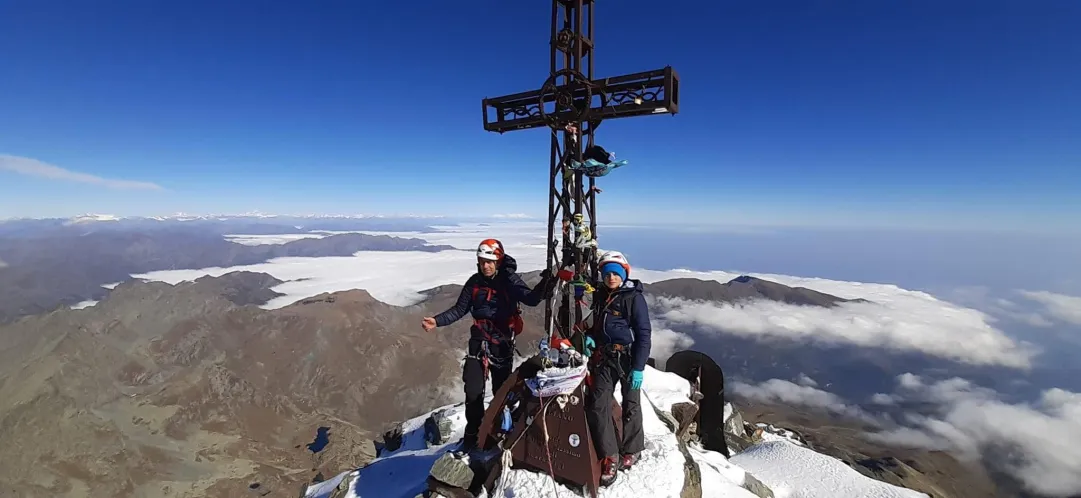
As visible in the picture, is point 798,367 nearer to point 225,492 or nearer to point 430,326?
point 225,492

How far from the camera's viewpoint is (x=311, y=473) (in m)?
90.2

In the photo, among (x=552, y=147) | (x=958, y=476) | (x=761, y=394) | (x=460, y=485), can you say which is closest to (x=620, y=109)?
(x=552, y=147)

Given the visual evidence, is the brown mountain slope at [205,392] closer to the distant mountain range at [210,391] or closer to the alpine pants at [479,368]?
the distant mountain range at [210,391]

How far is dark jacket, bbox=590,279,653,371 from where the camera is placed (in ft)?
25.3

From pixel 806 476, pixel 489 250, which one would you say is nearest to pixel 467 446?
pixel 489 250

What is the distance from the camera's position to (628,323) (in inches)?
309

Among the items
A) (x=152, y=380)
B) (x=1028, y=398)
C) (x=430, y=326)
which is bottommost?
(x=1028, y=398)

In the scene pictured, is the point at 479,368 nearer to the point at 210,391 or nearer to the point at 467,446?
the point at 467,446

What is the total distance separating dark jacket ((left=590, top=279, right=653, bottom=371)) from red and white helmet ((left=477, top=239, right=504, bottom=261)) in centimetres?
243

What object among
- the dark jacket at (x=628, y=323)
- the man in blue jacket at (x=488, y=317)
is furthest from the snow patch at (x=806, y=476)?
the man in blue jacket at (x=488, y=317)

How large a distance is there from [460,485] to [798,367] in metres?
218

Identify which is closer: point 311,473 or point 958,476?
point 311,473

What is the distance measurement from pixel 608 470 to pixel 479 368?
3091 mm

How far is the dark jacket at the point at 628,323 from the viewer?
770cm
